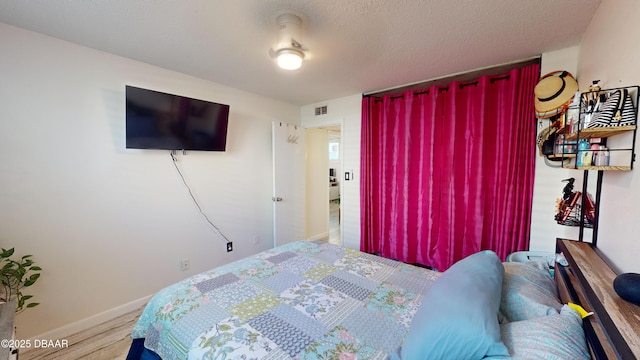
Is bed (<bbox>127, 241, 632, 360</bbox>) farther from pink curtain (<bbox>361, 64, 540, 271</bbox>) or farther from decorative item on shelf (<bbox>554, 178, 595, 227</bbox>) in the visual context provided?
pink curtain (<bbox>361, 64, 540, 271</bbox>)

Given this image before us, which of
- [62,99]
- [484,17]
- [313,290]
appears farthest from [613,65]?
[62,99]

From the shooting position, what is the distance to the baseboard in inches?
75.8

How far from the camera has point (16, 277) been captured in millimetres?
1686

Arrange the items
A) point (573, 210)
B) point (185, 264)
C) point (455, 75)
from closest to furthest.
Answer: point (573, 210)
point (455, 75)
point (185, 264)

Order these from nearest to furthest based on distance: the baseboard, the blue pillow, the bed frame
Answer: the bed frame → the blue pillow → the baseboard

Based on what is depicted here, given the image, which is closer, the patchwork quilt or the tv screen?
the patchwork quilt

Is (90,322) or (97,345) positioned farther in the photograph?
(90,322)

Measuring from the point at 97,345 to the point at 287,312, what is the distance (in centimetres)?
185

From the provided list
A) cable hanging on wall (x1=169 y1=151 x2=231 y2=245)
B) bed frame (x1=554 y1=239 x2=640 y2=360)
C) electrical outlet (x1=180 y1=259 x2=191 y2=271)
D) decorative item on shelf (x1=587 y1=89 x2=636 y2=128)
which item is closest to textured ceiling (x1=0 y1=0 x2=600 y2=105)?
decorative item on shelf (x1=587 y1=89 x2=636 y2=128)

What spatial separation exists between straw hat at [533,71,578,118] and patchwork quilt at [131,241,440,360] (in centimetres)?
161

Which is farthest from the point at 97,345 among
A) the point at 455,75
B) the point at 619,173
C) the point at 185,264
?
the point at 455,75

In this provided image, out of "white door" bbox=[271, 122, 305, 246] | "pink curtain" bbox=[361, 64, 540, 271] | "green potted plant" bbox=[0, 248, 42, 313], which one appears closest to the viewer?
"green potted plant" bbox=[0, 248, 42, 313]

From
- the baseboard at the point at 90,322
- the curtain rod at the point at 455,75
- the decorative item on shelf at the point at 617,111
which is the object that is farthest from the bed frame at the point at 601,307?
the baseboard at the point at 90,322

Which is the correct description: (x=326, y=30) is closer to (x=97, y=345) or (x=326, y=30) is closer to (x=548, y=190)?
(x=548, y=190)
